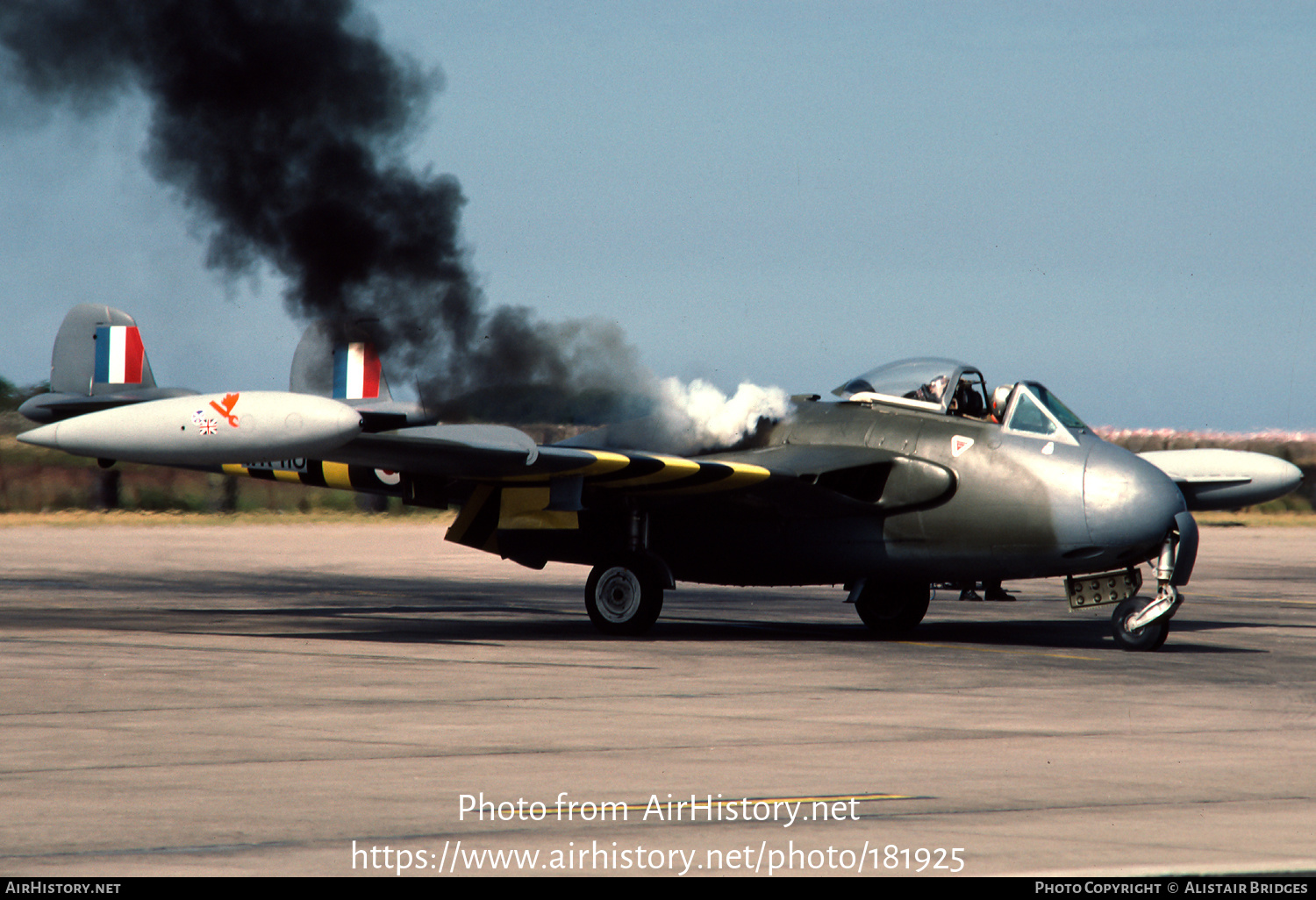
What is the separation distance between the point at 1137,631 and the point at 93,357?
13973 millimetres

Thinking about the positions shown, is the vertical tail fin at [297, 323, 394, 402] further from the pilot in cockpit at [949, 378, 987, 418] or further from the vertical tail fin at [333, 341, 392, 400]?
the pilot in cockpit at [949, 378, 987, 418]

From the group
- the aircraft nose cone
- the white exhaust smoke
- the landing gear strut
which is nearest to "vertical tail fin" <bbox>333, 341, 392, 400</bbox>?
the white exhaust smoke

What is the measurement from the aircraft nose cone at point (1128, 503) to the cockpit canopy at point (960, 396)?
0.71 meters

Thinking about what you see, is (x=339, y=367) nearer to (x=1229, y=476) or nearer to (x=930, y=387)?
(x=930, y=387)

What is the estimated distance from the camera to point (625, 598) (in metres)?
18.0

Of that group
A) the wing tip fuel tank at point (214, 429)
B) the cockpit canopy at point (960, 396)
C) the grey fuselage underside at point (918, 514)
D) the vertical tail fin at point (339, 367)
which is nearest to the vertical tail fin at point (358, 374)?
the vertical tail fin at point (339, 367)

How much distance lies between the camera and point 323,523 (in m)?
41.5

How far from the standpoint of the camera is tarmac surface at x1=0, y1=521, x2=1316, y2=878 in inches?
265

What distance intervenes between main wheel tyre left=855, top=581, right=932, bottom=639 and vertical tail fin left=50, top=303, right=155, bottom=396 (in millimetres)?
10384

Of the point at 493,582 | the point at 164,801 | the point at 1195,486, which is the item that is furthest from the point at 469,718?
the point at 493,582

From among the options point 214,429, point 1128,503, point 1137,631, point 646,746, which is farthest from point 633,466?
point 646,746

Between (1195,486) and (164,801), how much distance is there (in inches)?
637

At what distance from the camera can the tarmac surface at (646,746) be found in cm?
674

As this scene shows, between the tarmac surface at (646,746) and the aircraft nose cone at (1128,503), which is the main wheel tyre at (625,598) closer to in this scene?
the tarmac surface at (646,746)
